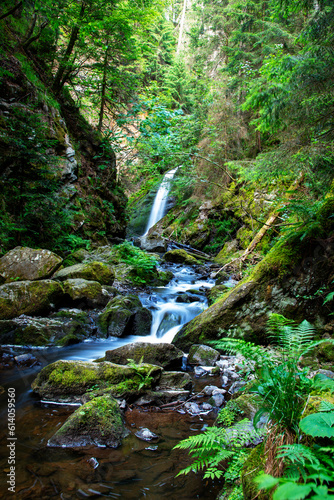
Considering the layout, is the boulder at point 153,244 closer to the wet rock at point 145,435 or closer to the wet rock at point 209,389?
the wet rock at point 209,389

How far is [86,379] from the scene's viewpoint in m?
3.84

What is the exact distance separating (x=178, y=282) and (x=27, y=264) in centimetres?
569

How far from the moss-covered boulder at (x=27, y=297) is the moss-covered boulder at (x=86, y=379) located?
2.62 m

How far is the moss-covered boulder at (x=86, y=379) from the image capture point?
12.3 feet

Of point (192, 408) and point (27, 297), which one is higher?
point (27, 297)

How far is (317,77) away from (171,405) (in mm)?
6550

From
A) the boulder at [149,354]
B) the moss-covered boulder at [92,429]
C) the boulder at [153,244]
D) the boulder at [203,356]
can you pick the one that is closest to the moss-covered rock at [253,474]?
the moss-covered boulder at [92,429]

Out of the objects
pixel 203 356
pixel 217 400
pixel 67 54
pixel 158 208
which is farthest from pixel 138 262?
pixel 158 208

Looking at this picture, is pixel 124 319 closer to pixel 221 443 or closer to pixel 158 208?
pixel 221 443

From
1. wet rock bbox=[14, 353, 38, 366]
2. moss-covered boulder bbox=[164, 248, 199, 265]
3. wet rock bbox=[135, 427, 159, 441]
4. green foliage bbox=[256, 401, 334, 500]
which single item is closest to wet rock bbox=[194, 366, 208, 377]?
wet rock bbox=[135, 427, 159, 441]

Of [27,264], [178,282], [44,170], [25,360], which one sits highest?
[44,170]

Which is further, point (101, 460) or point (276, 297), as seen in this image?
point (276, 297)

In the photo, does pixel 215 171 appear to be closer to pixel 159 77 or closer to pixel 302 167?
pixel 302 167

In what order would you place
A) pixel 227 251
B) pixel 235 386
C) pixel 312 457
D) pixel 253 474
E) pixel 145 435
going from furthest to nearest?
pixel 227 251
pixel 235 386
pixel 145 435
pixel 253 474
pixel 312 457
